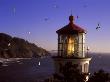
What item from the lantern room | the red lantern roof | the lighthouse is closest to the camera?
the lighthouse

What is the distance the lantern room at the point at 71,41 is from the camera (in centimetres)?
1780

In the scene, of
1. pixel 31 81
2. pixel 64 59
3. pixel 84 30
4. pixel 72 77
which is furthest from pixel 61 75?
pixel 31 81

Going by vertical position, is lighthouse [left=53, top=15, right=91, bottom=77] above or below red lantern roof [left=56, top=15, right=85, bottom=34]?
below

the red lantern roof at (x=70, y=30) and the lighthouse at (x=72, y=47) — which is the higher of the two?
the red lantern roof at (x=70, y=30)

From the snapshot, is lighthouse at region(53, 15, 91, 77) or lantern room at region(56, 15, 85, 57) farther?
lantern room at region(56, 15, 85, 57)

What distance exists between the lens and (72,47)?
17812mm

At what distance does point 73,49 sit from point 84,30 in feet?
4.07

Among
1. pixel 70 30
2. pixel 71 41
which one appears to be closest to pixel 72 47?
pixel 71 41

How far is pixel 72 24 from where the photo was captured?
18438mm

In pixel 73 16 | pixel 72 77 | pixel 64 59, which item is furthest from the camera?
pixel 73 16

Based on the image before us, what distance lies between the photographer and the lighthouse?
58.0 ft

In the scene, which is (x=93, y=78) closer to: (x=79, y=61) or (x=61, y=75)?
(x=61, y=75)

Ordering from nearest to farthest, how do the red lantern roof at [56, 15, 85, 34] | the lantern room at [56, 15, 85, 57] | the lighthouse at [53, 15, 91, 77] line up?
the lighthouse at [53, 15, 91, 77]
the lantern room at [56, 15, 85, 57]
the red lantern roof at [56, 15, 85, 34]

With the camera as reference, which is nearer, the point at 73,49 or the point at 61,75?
the point at 61,75
